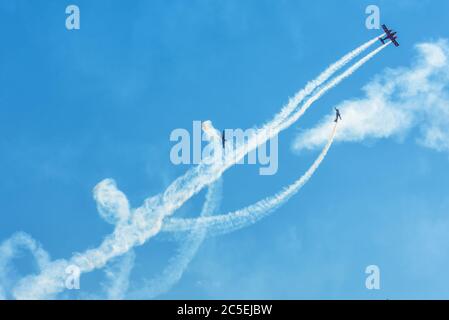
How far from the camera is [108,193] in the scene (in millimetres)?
100375

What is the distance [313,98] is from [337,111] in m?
4.95

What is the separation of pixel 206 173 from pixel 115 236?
16.9m
